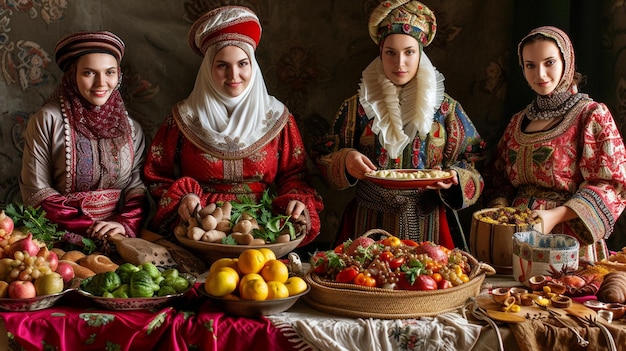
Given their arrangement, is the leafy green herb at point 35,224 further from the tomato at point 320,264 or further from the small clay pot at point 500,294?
the small clay pot at point 500,294

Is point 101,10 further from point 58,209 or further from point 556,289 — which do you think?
point 556,289

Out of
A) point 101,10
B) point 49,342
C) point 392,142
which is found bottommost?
point 49,342

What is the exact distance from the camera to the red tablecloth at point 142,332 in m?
2.45

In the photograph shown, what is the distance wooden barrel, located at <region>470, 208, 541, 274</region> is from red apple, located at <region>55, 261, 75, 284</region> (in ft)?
5.20

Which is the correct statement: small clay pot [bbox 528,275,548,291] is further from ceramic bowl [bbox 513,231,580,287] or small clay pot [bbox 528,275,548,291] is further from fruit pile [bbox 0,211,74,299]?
fruit pile [bbox 0,211,74,299]

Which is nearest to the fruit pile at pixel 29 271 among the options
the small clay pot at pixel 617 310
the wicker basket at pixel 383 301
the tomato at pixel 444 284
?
the wicker basket at pixel 383 301

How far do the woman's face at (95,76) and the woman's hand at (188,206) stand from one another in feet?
2.08

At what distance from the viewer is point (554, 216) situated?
3.25 meters

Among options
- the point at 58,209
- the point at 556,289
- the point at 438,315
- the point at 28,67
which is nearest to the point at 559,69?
the point at 556,289

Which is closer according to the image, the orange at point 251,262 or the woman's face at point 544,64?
the orange at point 251,262

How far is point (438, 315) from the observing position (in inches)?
99.6

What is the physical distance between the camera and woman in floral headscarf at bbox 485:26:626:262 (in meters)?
3.30

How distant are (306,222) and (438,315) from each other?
101 cm

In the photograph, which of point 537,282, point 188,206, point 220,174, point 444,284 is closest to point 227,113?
point 220,174
